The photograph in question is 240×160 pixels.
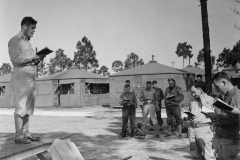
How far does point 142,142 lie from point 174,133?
5.44 ft

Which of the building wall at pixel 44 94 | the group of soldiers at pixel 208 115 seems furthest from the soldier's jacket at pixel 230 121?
the building wall at pixel 44 94

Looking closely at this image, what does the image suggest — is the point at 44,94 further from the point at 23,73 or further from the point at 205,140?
the point at 23,73

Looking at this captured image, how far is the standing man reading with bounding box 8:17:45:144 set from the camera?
3.57 meters

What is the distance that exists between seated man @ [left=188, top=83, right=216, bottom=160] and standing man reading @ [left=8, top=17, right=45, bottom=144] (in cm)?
320

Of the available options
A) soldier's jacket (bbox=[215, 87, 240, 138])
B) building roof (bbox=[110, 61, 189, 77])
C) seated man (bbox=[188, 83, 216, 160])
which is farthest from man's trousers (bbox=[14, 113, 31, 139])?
building roof (bbox=[110, 61, 189, 77])

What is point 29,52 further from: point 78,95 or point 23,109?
point 78,95

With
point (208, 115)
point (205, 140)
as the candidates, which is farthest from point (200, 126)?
point (208, 115)

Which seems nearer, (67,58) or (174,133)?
(174,133)

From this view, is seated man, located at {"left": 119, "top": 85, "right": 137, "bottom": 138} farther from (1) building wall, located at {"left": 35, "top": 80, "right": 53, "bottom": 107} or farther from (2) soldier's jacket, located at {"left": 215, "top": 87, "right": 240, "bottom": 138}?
(1) building wall, located at {"left": 35, "top": 80, "right": 53, "bottom": 107}

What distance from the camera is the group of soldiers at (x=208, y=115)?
128 inches

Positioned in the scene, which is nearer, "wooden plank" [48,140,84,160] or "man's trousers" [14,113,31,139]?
"wooden plank" [48,140,84,160]

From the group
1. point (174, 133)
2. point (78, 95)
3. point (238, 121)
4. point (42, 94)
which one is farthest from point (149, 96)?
point (42, 94)

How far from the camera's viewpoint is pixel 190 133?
5.32 metres

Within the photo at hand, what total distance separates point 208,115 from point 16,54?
2.76 metres
